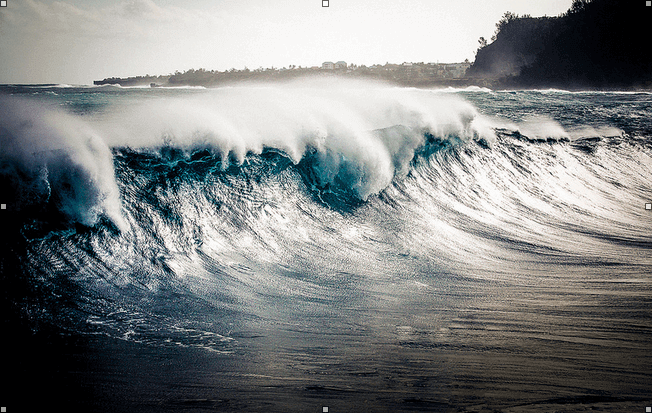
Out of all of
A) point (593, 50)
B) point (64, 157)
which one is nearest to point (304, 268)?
point (64, 157)

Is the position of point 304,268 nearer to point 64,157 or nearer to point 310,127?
point 64,157

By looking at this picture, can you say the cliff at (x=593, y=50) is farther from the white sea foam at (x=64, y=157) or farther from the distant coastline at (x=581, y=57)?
the white sea foam at (x=64, y=157)

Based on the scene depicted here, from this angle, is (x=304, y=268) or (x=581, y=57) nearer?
(x=304, y=268)

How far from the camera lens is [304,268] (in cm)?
488

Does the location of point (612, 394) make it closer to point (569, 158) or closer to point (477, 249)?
point (477, 249)

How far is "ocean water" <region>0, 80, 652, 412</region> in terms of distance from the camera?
2762mm

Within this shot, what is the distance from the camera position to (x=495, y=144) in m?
10.2

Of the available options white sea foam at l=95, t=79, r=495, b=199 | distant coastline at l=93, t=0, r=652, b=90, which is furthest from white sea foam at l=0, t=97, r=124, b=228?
distant coastline at l=93, t=0, r=652, b=90

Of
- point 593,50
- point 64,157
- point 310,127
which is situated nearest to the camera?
point 64,157

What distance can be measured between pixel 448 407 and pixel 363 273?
7.60 feet

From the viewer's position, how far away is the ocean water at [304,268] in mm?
2762

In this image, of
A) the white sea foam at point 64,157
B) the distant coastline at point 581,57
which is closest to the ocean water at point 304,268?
the white sea foam at point 64,157

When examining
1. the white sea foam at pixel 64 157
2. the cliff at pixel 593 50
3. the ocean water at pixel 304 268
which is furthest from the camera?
the cliff at pixel 593 50

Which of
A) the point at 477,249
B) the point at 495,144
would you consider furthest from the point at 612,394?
the point at 495,144
